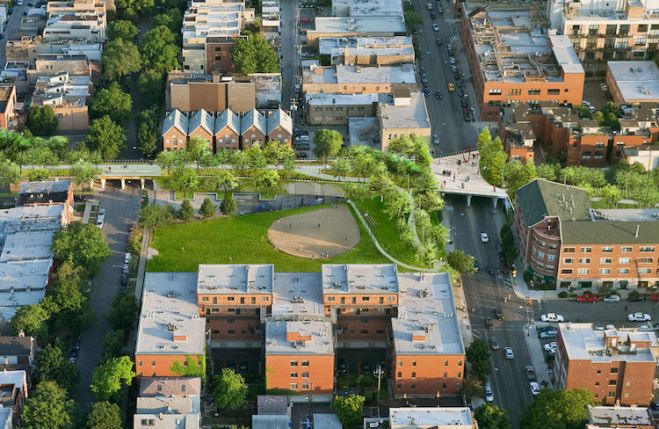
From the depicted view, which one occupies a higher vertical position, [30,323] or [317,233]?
[317,233]

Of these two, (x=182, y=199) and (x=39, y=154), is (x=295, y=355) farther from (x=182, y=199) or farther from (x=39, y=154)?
(x=39, y=154)

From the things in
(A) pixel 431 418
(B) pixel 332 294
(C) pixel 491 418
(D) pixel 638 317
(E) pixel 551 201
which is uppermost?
(E) pixel 551 201

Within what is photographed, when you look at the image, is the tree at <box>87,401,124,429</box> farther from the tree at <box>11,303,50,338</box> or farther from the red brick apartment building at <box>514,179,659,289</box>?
the red brick apartment building at <box>514,179,659,289</box>

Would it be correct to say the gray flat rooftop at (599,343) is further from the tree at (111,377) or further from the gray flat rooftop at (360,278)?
the tree at (111,377)

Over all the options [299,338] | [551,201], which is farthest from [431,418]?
[551,201]

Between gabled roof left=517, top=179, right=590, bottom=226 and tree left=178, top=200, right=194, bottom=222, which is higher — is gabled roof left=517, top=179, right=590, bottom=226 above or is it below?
above

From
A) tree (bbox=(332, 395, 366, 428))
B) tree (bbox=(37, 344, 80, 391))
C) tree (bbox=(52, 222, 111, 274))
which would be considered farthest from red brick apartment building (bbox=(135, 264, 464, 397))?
tree (bbox=(52, 222, 111, 274))

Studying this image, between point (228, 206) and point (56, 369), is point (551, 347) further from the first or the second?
point (56, 369)
